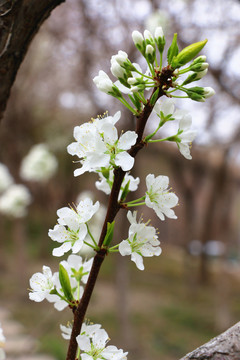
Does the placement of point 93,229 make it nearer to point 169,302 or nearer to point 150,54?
point 150,54

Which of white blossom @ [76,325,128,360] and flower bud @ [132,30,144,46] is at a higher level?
flower bud @ [132,30,144,46]

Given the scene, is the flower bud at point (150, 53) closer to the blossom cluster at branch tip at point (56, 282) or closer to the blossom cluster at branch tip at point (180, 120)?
the blossom cluster at branch tip at point (180, 120)

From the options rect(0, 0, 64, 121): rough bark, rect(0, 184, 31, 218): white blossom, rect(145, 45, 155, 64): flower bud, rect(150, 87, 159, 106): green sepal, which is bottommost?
rect(150, 87, 159, 106): green sepal

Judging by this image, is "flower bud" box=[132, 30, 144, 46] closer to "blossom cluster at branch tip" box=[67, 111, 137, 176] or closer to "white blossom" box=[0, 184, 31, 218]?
"blossom cluster at branch tip" box=[67, 111, 137, 176]

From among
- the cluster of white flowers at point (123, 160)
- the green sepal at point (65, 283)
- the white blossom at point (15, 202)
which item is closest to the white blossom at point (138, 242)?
the cluster of white flowers at point (123, 160)

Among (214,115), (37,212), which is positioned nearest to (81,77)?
(214,115)

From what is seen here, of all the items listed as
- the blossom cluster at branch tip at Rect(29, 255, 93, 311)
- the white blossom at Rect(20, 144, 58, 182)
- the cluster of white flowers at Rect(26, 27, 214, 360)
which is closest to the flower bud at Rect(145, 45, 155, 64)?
the cluster of white flowers at Rect(26, 27, 214, 360)

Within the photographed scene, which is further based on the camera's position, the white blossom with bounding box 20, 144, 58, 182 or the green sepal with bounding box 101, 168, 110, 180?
the white blossom with bounding box 20, 144, 58, 182
